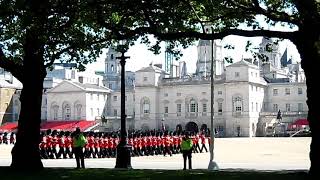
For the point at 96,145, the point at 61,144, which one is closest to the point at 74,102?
the point at 96,145

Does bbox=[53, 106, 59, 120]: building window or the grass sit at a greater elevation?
bbox=[53, 106, 59, 120]: building window

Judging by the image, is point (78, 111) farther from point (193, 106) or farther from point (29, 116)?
point (29, 116)

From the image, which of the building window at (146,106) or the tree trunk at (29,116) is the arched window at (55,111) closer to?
the building window at (146,106)

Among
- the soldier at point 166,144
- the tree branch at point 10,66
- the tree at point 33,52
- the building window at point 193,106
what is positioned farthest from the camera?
the building window at point 193,106

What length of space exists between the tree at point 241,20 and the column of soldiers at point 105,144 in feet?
49.4

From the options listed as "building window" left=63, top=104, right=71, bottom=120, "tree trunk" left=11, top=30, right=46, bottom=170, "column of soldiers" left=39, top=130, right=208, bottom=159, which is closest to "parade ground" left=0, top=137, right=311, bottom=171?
"column of soldiers" left=39, top=130, right=208, bottom=159

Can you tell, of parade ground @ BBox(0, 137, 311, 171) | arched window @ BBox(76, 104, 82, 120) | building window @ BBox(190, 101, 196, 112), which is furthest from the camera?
arched window @ BBox(76, 104, 82, 120)

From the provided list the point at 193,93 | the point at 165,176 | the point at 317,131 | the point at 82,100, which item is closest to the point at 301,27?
the point at 317,131

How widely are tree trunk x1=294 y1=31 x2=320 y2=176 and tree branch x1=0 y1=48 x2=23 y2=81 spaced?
9702 mm

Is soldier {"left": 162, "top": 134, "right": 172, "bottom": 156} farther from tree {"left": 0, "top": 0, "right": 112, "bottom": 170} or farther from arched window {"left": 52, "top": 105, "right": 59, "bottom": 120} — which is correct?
arched window {"left": 52, "top": 105, "right": 59, "bottom": 120}

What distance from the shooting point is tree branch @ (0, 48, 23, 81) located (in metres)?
19.7

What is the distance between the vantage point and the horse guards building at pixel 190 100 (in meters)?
113

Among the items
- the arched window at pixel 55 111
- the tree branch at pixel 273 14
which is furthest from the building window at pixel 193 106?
the tree branch at pixel 273 14

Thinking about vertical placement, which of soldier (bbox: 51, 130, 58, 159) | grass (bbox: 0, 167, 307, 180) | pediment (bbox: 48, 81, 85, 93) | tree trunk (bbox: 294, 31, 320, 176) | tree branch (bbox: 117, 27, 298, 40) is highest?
pediment (bbox: 48, 81, 85, 93)
